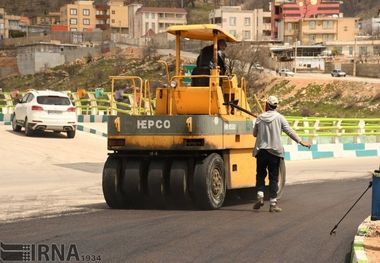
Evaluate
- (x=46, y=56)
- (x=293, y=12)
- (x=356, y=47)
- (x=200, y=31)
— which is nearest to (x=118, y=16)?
(x=293, y=12)

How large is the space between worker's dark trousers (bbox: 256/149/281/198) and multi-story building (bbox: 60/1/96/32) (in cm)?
18241

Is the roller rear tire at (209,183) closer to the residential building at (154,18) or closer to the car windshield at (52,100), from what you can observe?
the car windshield at (52,100)

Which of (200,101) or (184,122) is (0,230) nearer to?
(184,122)

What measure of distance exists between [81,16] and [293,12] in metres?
60.9

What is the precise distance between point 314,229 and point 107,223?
277 cm

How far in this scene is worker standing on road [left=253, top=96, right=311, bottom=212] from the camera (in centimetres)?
1186

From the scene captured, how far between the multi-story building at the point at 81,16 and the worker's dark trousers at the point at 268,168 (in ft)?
598

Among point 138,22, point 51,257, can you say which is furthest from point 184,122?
point 138,22

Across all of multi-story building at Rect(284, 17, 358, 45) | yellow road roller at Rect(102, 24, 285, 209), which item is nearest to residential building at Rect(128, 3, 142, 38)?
multi-story building at Rect(284, 17, 358, 45)

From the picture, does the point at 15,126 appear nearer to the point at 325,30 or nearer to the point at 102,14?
the point at 325,30

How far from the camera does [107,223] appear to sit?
402 inches

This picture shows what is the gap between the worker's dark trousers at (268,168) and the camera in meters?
11.9

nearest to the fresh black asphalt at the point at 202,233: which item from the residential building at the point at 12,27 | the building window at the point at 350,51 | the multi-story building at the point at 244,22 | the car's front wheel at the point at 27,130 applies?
the car's front wheel at the point at 27,130

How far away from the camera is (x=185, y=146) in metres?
11.9
